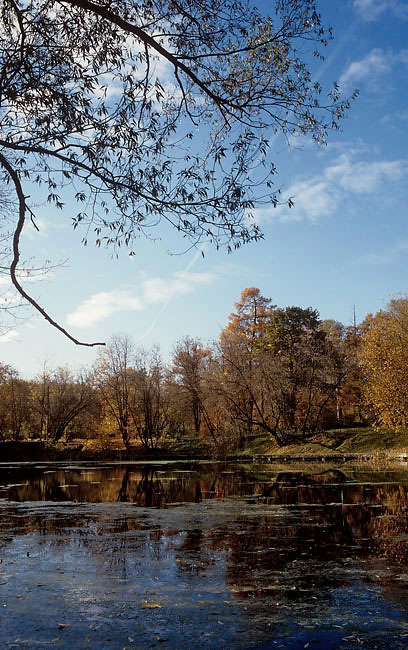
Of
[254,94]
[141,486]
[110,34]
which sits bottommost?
[141,486]

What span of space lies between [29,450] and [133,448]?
8972 mm

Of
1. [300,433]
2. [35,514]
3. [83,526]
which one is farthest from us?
[300,433]

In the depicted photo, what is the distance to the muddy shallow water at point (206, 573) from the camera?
5.57 m

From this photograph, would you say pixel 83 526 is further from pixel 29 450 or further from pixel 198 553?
pixel 29 450

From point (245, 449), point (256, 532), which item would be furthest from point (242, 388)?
point (256, 532)

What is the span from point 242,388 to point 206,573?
115ft

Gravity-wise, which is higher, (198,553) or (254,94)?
(254,94)

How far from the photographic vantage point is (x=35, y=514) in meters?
14.3

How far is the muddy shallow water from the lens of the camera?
18.3 ft

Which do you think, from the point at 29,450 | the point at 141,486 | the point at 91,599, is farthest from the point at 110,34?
the point at 29,450

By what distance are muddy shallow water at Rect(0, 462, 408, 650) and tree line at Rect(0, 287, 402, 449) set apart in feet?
65.8

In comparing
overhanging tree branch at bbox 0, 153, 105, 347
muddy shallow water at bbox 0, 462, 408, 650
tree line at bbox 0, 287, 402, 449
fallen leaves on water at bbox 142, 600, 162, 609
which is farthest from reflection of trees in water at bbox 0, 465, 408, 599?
tree line at bbox 0, 287, 402, 449

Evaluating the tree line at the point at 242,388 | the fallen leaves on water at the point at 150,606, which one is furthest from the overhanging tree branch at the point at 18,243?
the tree line at the point at 242,388

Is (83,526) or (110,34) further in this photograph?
(83,526)
